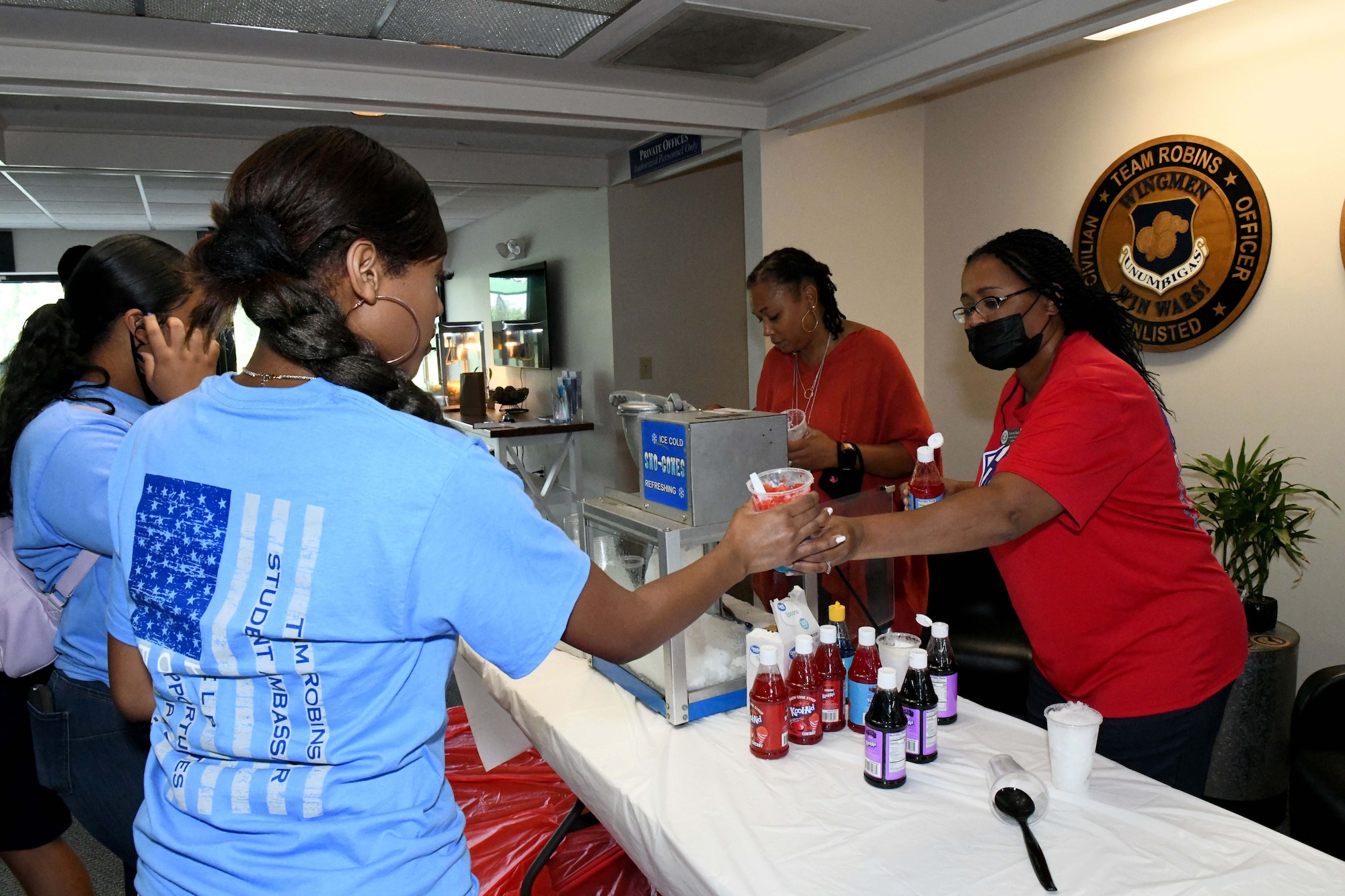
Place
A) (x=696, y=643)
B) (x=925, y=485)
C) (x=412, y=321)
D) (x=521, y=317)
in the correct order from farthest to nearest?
(x=521, y=317)
(x=925, y=485)
(x=696, y=643)
(x=412, y=321)

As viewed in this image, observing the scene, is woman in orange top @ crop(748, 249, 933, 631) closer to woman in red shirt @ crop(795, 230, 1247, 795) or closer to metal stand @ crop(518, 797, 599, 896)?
woman in red shirt @ crop(795, 230, 1247, 795)

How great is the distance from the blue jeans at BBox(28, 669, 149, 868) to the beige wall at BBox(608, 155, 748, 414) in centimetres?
520

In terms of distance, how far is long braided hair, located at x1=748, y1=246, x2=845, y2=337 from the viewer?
283 centimetres

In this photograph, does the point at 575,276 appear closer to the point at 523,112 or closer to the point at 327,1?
the point at 523,112

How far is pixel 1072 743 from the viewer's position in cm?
138

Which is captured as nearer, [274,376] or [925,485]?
[274,376]

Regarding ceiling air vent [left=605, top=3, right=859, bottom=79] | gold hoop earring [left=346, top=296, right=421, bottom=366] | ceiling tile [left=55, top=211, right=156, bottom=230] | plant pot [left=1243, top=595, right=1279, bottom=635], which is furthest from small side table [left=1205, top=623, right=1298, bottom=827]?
ceiling tile [left=55, top=211, right=156, bottom=230]

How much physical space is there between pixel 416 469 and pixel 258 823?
1.33ft

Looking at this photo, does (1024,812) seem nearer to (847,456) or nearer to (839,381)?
(847,456)

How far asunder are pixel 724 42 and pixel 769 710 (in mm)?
2724

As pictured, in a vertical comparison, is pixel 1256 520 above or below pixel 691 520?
below

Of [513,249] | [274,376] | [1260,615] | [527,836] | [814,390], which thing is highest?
[513,249]

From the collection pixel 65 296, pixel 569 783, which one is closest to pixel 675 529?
pixel 569 783

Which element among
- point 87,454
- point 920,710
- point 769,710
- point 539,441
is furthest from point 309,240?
point 539,441
